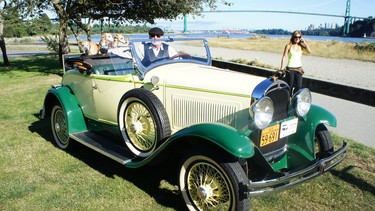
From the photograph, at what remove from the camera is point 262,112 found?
3162 millimetres

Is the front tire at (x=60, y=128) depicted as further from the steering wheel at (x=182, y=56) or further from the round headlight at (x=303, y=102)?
the round headlight at (x=303, y=102)

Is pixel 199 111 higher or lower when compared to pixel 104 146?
higher

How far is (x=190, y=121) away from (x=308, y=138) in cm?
136

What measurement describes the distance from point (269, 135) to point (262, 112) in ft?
1.27

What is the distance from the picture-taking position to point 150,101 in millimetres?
3529

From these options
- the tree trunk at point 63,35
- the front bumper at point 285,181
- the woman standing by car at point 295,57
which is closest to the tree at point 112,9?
the tree trunk at point 63,35

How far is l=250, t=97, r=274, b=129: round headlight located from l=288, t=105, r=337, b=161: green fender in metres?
0.75

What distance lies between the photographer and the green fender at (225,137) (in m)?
2.76

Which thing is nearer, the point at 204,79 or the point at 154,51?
the point at 204,79

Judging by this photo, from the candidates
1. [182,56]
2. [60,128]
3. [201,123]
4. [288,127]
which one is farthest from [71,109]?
[288,127]

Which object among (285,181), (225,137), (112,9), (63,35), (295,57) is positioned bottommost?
(285,181)

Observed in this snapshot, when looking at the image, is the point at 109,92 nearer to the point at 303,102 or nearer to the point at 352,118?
the point at 303,102

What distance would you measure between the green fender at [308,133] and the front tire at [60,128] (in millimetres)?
3252

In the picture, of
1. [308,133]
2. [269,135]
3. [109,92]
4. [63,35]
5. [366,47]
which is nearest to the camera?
[269,135]
